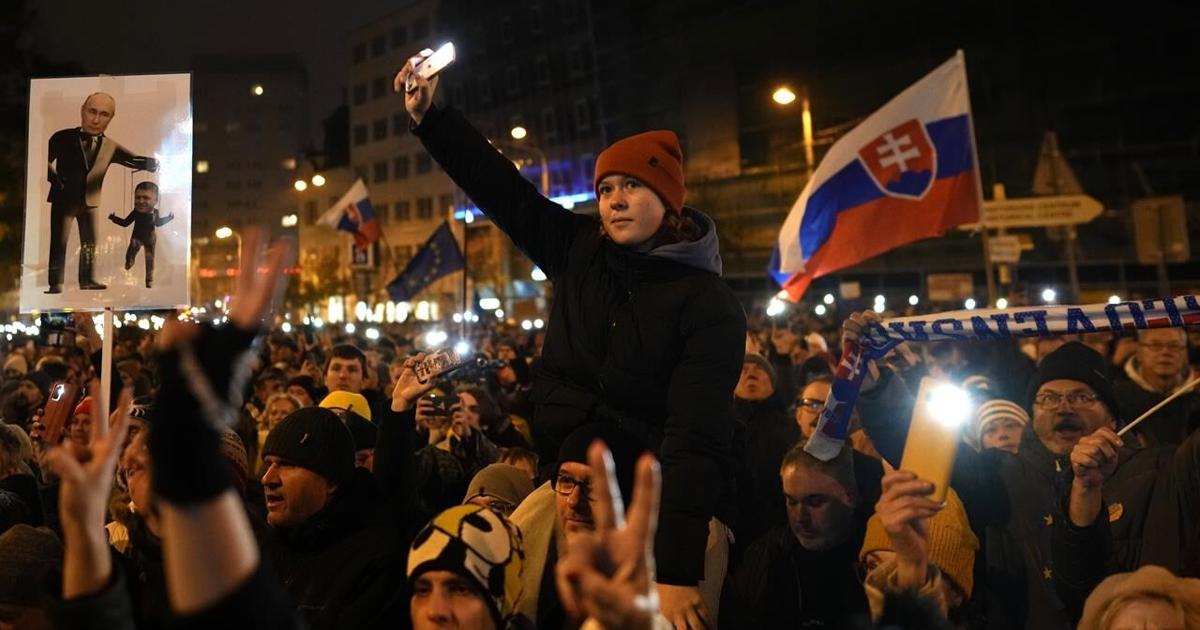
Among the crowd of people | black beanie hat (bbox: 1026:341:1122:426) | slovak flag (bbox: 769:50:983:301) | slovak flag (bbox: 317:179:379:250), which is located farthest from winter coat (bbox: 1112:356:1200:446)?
slovak flag (bbox: 317:179:379:250)

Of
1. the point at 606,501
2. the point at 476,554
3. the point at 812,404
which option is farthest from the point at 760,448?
the point at 606,501

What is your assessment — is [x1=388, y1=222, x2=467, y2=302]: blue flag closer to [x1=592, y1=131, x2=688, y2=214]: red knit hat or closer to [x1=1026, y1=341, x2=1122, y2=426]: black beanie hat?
[x1=1026, y1=341, x2=1122, y2=426]: black beanie hat

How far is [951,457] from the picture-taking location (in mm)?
2340

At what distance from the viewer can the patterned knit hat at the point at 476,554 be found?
108 inches

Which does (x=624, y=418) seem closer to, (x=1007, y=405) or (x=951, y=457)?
(x=951, y=457)

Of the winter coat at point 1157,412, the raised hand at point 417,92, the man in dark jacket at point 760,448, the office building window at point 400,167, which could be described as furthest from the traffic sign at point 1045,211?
the office building window at point 400,167

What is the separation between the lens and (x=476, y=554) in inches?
109

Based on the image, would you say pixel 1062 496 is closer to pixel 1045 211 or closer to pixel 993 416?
pixel 993 416

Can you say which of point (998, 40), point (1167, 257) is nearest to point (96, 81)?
point (1167, 257)

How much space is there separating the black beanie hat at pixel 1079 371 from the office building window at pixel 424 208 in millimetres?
70334

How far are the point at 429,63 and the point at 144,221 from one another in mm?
2078

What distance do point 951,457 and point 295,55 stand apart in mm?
128697

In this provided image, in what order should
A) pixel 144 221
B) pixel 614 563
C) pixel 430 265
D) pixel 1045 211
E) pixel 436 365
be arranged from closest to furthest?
1. pixel 614 563
2. pixel 436 365
3. pixel 144 221
4. pixel 1045 211
5. pixel 430 265

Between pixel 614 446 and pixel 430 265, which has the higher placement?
pixel 430 265
